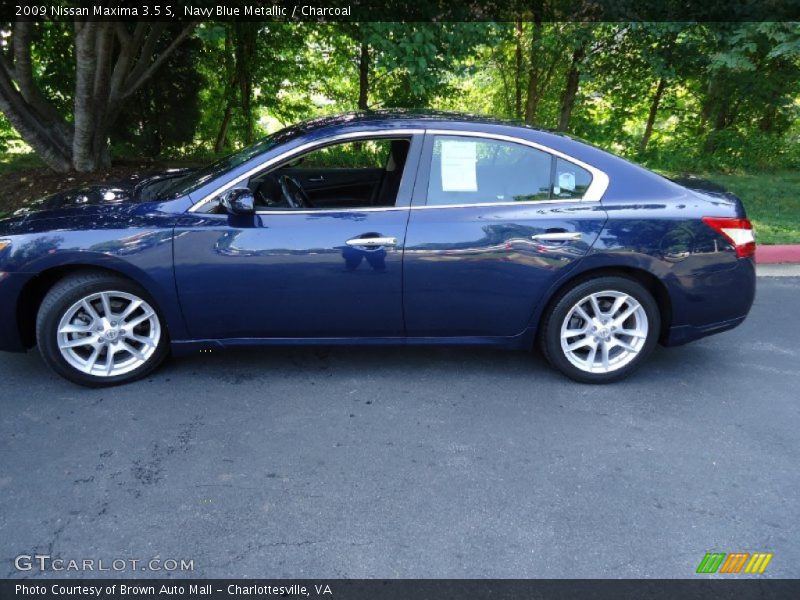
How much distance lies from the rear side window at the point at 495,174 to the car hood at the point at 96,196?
1.85 meters

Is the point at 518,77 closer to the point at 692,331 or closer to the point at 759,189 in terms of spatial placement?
the point at 759,189

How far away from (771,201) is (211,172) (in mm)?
8286

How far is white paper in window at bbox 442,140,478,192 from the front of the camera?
349 cm

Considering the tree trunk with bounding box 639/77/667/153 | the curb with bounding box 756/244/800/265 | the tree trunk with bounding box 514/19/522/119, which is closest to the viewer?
the curb with bounding box 756/244/800/265

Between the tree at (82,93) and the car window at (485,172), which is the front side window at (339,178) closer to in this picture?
the car window at (485,172)

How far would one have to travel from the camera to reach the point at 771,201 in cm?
872

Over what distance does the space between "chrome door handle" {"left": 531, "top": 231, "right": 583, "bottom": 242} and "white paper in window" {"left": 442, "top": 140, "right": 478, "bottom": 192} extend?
1.51 ft

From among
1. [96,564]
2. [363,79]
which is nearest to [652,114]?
[363,79]

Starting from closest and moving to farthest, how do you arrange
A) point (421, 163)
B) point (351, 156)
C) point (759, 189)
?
point (421, 163), point (351, 156), point (759, 189)

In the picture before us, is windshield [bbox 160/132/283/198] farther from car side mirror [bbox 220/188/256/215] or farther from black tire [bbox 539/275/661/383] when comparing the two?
black tire [bbox 539/275/661/383]

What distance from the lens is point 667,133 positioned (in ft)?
45.9

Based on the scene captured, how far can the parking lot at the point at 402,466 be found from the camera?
2.36m

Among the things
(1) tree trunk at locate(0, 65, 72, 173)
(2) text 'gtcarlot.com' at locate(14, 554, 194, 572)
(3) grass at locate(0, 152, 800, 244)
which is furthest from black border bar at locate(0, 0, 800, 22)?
(2) text 'gtcarlot.com' at locate(14, 554, 194, 572)
